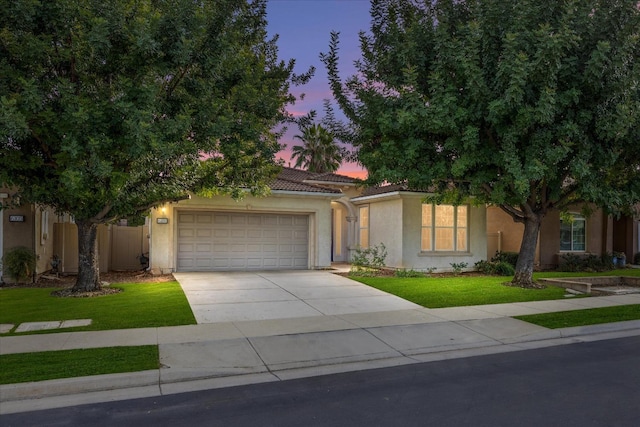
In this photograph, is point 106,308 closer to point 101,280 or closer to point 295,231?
point 101,280

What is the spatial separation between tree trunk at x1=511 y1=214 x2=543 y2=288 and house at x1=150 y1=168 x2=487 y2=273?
3960 mm

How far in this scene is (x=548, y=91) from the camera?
32.6ft

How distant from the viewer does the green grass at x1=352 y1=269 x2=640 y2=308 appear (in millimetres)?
11594

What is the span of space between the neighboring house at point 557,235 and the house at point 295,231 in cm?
241

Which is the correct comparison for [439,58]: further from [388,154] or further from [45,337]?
[45,337]

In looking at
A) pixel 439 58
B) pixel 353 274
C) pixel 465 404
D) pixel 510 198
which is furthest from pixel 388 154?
pixel 465 404

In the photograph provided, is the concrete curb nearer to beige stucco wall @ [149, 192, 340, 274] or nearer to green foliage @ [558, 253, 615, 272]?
beige stucco wall @ [149, 192, 340, 274]

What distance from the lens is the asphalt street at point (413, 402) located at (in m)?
4.69

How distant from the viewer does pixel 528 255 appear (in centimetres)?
1455

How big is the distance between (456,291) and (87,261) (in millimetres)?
9906

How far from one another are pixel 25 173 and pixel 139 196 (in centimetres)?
242

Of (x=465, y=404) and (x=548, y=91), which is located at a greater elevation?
(x=548, y=91)

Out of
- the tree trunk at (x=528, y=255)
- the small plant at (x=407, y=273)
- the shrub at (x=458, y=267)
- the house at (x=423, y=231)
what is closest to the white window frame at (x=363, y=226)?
the house at (x=423, y=231)

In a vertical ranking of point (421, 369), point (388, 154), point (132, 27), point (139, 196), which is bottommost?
point (421, 369)
